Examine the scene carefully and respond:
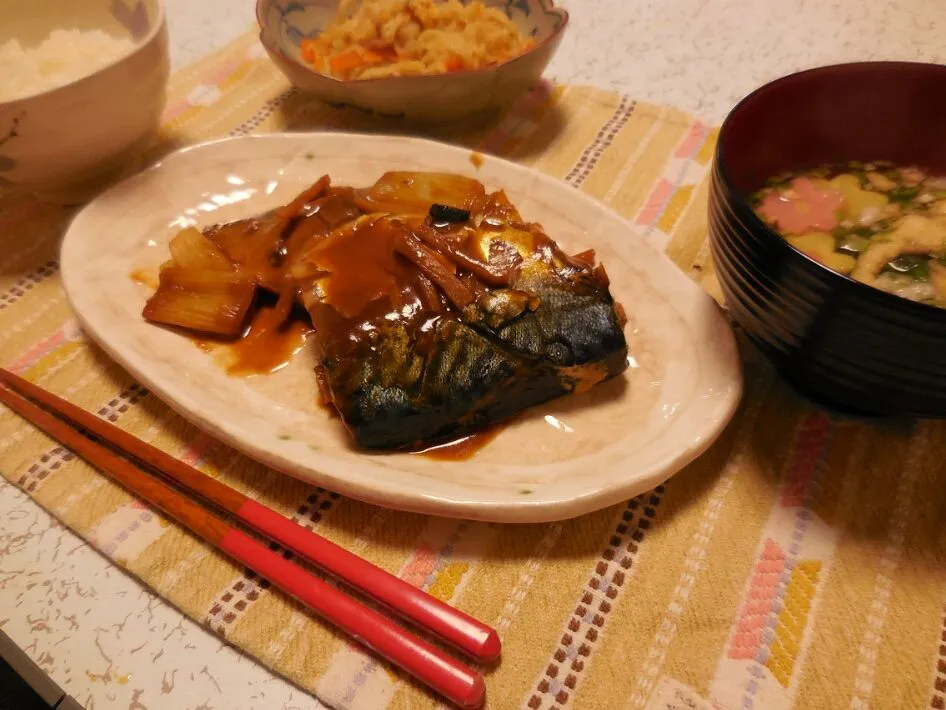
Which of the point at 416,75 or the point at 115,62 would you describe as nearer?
the point at 115,62

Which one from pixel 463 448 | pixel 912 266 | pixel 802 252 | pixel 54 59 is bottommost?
pixel 463 448

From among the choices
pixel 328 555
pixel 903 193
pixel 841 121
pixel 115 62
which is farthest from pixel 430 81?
pixel 328 555

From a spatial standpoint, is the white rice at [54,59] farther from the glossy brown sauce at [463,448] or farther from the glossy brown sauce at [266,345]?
the glossy brown sauce at [463,448]

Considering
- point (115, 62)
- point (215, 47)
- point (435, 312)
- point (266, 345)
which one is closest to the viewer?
point (435, 312)

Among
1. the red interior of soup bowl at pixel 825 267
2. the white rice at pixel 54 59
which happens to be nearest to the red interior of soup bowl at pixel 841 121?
the red interior of soup bowl at pixel 825 267

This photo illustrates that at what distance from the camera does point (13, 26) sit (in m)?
1.82

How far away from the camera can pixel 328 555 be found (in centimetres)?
106

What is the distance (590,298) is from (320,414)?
53 centimetres

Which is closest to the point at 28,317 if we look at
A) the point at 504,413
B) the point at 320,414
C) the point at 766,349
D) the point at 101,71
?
the point at 101,71

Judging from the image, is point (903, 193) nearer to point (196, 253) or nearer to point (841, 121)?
point (841, 121)

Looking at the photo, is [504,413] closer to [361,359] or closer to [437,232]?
[361,359]

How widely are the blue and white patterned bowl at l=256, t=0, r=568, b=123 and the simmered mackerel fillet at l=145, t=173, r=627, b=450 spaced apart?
17.8 inches

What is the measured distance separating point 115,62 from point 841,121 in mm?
1478

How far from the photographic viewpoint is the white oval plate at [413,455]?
3.64 ft
